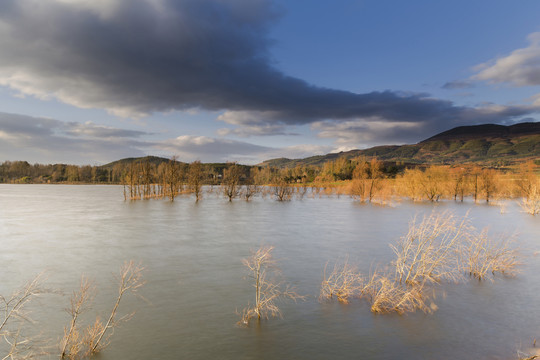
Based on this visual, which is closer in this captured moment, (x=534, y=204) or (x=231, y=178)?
(x=534, y=204)

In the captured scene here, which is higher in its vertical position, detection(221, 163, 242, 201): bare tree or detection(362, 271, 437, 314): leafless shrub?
detection(221, 163, 242, 201): bare tree

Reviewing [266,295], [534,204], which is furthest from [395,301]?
[534,204]

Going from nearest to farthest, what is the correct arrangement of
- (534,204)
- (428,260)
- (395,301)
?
(395,301)
(428,260)
(534,204)

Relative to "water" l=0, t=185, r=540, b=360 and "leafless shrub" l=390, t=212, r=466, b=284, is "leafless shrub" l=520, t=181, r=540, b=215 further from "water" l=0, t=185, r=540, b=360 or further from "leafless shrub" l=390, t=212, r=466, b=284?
"leafless shrub" l=390, t=212, r=466, b=284

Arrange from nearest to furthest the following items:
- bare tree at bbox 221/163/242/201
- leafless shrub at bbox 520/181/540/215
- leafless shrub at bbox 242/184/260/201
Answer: leafless shrub at bbox 520/181/540/215, bare tree at bbox 221/163/242/201, leafless shrub at bbox 242/184/260/201

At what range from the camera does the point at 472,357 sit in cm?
959

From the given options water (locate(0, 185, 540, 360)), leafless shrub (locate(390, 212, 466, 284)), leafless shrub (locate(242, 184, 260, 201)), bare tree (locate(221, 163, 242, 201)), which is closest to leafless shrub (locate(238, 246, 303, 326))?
water (locate(0, 185, 540, 360))

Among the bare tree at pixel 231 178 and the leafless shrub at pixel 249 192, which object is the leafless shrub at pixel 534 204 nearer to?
the leafless shrub at pixel 249 192

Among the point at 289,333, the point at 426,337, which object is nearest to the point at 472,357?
the point at 426,337

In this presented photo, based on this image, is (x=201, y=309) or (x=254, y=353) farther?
(x=201, y=309)

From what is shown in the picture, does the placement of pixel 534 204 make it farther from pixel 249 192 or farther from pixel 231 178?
pixel 249 192

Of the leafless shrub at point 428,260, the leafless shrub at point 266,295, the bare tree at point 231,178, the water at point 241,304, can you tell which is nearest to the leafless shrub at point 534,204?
the water at point 241,304

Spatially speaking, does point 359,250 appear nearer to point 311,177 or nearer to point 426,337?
point 426,337

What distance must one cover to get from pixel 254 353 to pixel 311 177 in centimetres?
14757
